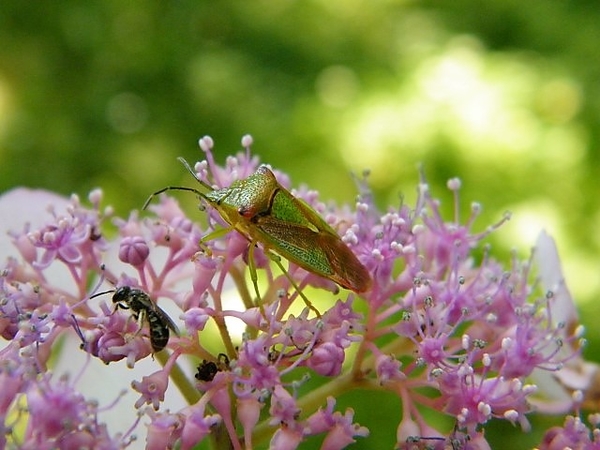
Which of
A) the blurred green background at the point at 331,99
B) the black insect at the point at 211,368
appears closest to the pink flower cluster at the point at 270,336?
the black insect at the point at 211,368

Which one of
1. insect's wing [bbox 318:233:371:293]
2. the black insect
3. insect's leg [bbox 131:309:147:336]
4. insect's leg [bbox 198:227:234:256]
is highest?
insect's leg [bbox 198:227:234:256]

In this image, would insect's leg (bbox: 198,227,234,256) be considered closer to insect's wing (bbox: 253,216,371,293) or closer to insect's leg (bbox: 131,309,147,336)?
insect's wing (bbox: 253,216,371,293)

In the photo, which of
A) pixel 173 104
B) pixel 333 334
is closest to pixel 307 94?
pixel 173 104

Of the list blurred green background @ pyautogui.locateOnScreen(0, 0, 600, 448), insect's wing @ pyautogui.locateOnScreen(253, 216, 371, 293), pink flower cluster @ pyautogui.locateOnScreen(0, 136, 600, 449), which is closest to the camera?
pink flower cluster @ pyautogui.locateOnScreen(0, 136, 600, 449)

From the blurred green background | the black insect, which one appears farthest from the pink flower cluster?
the blurred green background

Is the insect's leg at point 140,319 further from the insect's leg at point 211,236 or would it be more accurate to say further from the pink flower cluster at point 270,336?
the insect's leg at point 211,236

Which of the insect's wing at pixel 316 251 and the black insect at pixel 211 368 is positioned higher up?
the insect's wing at pixel 316 251

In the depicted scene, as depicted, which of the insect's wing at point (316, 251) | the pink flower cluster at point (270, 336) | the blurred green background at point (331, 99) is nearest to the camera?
the pink flower cluster at point (270, 336)

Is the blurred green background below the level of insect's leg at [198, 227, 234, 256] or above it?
above

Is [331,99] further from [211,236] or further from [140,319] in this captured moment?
[140,319]
